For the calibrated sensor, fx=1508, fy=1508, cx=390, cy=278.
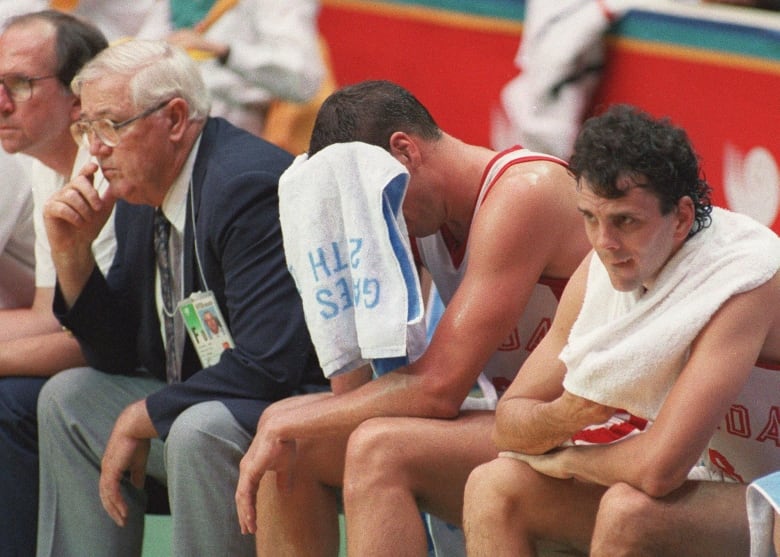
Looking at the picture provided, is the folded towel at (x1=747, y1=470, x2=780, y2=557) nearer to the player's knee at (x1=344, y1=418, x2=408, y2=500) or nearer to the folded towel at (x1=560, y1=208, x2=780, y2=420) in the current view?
the folded towel at (x1=560, y1=208, x2=780, y2=420)

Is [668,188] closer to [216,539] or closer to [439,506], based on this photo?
[439,506]

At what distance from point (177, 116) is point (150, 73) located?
0.11 m

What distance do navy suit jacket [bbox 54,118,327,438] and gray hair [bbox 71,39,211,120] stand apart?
98 mm

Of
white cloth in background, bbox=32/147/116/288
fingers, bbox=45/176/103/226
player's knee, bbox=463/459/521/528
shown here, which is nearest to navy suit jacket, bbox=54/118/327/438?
fingers, bbox=45/176/103/226

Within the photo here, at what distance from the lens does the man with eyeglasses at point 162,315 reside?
3055 mm

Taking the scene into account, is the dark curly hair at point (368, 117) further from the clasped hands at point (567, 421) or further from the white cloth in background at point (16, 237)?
the white cloth in background at point (16, 237)

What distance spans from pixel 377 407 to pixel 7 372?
1.26m

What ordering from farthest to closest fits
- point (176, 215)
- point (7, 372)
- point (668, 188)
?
1. point (7, 372)
2. point (176, 215)
3. point (668, 188)

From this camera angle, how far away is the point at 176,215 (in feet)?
11.0

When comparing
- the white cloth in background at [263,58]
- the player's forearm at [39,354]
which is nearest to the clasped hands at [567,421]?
the player's forearm at [39,354]

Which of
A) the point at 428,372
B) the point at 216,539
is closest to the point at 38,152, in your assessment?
the point at 216,539

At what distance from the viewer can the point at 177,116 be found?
3352 millimetres

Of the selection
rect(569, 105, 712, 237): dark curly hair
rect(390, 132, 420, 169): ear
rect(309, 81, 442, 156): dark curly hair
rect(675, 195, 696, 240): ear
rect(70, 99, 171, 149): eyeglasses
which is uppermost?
rect(569, 105, 712, 237): dark curly hair

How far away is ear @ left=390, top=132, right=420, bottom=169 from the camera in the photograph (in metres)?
2.82
